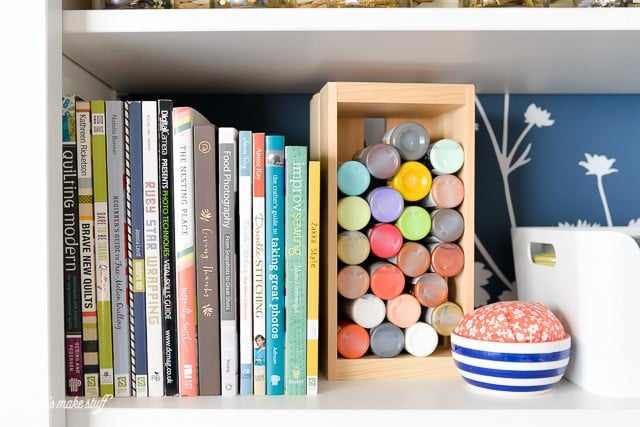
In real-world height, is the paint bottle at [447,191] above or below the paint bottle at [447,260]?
above

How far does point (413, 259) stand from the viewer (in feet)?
2.77

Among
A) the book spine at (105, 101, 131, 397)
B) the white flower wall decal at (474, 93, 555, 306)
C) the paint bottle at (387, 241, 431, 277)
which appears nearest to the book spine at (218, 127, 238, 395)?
the book spine at (105, 101, 131, 397)

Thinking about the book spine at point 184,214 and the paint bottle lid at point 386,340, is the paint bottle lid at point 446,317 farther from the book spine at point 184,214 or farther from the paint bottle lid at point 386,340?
the book spine at point 184,214

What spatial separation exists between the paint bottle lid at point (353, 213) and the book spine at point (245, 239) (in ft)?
0.44

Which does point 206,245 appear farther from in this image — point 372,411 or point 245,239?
point 372,411

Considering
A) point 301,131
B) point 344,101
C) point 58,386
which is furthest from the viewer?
point 301,131

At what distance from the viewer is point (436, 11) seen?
69 centimetres

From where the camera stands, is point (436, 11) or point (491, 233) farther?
point (491, 233)

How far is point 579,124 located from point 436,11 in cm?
50

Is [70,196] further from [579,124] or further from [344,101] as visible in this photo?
[579,124]

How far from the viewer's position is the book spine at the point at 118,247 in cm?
74

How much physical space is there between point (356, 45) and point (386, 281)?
0.97 ft

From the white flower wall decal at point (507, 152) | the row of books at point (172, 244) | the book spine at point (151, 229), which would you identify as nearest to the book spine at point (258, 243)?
the row of books at point (172, 244)

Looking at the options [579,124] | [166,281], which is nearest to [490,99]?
[579,124]
